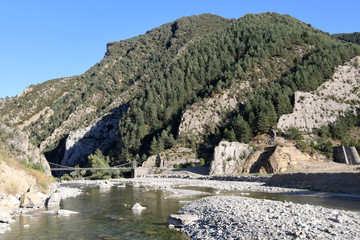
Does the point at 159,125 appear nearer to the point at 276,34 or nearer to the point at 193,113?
the point at 193,113

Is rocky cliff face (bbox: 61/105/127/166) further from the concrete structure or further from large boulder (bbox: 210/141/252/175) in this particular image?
the concrete structure

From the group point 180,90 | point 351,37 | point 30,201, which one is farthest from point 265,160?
point 351,37

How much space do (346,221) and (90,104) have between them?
14238cm

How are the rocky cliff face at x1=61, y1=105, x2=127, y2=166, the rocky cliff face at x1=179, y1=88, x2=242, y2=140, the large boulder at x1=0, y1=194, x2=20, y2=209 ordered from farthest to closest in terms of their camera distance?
the rocky cliff face at x1=61, y1=105, x2=127, y2=166 → the rocky cliff face at x1=179, y1=88, x2=242, y2=140 → the large boulder at x1=0, y1=194, x2=20, y2=209

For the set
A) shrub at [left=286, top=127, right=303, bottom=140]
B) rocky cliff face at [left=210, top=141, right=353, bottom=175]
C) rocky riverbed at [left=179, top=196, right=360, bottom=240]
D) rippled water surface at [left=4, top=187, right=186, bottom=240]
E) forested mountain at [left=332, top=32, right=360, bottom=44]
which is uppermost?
forested mountain at [left=332, top=32, right=360, bottom=44]

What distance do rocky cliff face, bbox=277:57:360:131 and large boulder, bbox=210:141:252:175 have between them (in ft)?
39.4

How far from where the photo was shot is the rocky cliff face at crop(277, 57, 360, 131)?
223 feet

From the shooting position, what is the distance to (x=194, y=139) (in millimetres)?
84875

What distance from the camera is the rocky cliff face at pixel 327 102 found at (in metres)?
67.9

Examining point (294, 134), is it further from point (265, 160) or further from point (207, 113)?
point (207, 113)

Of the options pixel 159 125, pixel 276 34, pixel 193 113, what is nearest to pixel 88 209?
pixel 193 113

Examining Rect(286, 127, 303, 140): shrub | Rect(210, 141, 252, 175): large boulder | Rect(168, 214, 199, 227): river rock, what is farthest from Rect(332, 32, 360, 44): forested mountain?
Rect(168, 214, 199, 227): river rock

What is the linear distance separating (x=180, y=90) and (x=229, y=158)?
54910mm

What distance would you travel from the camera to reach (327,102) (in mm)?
73500
